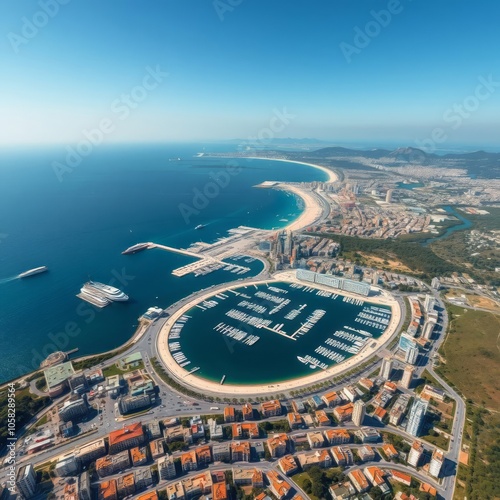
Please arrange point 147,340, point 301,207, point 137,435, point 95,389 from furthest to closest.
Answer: point 301,207 → point 147,340 → point 95,389 → point 137,435

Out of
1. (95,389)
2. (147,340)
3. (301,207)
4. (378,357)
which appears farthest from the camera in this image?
(301,207)

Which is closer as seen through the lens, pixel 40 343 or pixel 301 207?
pixel 40 343

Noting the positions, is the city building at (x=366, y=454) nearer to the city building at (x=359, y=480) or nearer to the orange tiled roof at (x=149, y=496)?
the city building at (x=359, y=480)

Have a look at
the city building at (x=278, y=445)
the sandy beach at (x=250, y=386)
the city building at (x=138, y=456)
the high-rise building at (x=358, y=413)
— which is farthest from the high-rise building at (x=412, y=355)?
the city building at (x=138, y=456)

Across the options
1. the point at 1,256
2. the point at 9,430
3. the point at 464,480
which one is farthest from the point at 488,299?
the point at 1,256

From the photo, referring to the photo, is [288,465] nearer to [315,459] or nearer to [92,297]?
[315,459]

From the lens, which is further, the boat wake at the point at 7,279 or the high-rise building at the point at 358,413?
the boat wake at the point at 7,279

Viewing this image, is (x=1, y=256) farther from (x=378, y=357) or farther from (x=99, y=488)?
(x=378, y=357)
